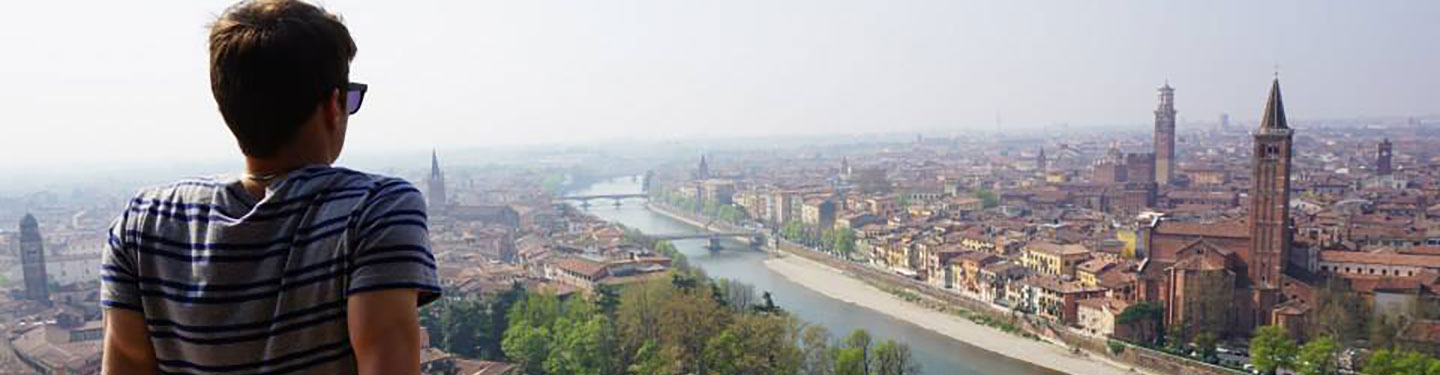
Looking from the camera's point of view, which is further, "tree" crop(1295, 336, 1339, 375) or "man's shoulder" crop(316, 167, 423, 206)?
"tree" crop(1295, 336, 1339, 375)

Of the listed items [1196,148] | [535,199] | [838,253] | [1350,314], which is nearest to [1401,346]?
[1350,314]

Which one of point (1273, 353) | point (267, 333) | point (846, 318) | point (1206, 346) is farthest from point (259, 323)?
point (846, 318)

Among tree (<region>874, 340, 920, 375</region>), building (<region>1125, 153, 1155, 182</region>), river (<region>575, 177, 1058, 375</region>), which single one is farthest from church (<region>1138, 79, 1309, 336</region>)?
building (<region>1125, 153, 1155, 182</region>)

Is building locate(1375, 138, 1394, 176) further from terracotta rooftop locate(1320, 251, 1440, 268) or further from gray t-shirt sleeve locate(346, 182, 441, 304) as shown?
gray t-shirt sleeve locate(346, 182, 441, 304)

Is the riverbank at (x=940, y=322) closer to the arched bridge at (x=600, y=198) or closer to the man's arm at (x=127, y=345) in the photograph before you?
the man's arm at (x=127, y=345)

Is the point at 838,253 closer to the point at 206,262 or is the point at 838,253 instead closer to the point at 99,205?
the point at 206,262

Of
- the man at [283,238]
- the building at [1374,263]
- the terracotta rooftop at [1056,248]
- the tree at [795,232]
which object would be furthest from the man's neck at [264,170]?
the tree at [795,232]
